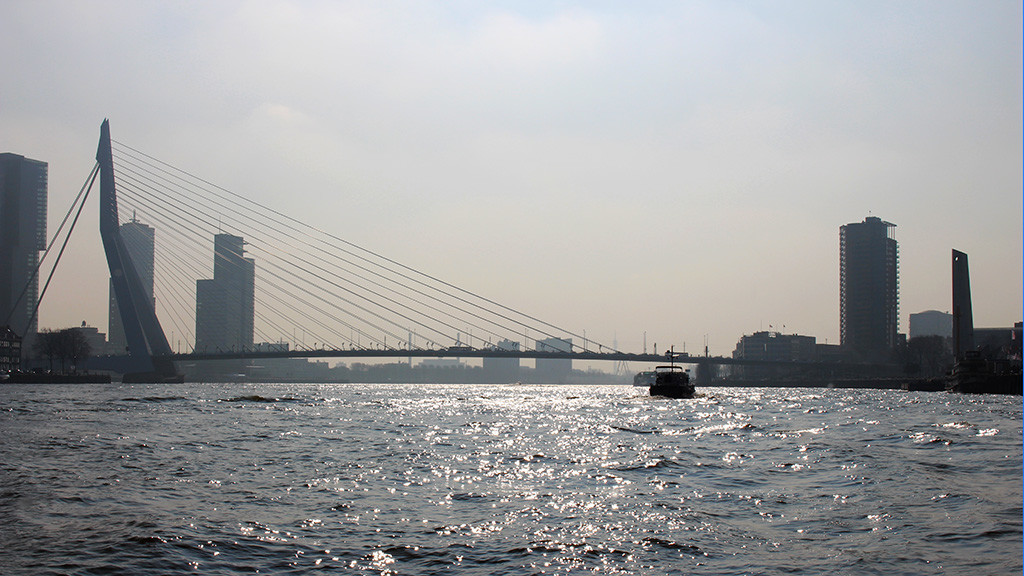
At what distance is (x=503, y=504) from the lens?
21047 mm

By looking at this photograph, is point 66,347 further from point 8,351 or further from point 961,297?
point 961,297

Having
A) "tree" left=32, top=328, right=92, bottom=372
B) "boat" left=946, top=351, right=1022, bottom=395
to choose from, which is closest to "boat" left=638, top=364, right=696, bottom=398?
"boat" left=946, top=351, right=1022, bottom=395

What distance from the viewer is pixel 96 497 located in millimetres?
21609

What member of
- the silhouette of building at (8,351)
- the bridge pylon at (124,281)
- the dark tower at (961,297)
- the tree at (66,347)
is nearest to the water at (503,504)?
the bridge pylon at (124,281)

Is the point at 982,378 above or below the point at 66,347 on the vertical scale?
below

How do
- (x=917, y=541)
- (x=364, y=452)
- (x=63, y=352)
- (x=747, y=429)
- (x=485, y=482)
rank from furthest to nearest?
(x=63, y=352)
(x=747, y=429)
(x=364, y=452)
(x=485, y=482)
(x=917, y=541)

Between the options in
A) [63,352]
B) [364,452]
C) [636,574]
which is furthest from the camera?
[63,352]

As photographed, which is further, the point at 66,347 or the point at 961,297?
the point at 66,347

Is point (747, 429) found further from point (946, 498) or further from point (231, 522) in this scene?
point (231, 522)

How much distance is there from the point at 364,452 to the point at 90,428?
1798cm

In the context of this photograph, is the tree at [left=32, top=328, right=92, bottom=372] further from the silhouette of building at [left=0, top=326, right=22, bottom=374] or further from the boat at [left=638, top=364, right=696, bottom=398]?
the boat at [left=638, top=364, right=696, bottom=398]

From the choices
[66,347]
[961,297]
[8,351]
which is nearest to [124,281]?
[66,347]

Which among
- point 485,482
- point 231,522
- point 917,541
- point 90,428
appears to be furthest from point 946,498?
point 90,428

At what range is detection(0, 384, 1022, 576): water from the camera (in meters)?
15.6
